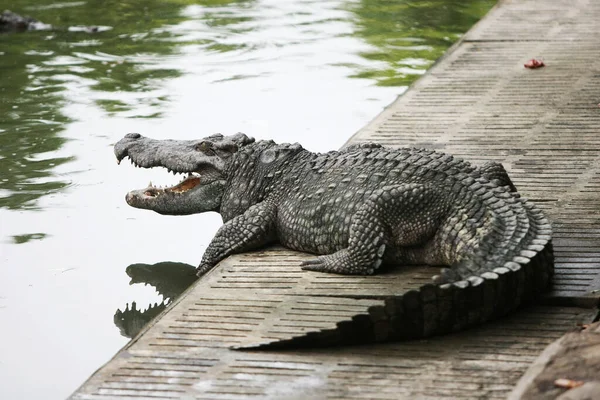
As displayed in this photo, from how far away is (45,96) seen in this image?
35.3ft

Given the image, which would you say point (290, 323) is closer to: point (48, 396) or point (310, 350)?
point (310, 350)

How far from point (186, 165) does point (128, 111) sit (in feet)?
11.7

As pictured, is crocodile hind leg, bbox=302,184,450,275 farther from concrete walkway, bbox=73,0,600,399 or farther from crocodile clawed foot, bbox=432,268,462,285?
crocodile clawed foot, bbox=432,268,462,285

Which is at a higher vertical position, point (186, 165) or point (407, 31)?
point (186, 165)

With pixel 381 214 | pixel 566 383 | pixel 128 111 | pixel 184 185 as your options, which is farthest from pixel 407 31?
pixel 566 383

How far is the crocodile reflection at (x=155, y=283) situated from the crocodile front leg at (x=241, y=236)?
0.90 feet

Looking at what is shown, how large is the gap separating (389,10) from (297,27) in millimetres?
1429

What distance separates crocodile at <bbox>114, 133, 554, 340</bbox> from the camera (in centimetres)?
498

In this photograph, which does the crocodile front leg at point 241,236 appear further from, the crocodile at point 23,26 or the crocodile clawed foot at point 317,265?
the crocodile at point 23,26

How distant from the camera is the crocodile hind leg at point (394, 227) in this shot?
568 cm

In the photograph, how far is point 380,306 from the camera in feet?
15.8

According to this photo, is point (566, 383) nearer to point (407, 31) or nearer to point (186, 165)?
point (186, 165)

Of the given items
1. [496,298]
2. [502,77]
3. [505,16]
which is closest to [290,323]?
[496,298]

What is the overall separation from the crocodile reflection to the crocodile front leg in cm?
27
